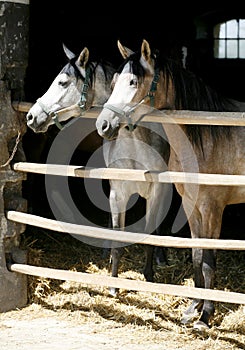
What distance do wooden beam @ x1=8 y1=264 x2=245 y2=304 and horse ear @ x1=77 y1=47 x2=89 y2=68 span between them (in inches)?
56.1

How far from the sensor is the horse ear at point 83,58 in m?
4.85

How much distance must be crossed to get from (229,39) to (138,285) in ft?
27.8

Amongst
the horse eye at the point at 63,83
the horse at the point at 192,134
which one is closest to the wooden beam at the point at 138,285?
the horse at the point at 192,134

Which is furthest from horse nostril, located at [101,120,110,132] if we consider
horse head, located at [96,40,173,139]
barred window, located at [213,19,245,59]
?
barred window, located at [213,19,245,59]

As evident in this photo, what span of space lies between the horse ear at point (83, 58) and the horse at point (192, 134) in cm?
38

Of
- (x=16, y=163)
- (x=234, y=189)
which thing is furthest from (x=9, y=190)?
(x=234, y=189)

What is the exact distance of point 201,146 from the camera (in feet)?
14.9

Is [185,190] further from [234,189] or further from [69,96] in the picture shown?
[69,96]

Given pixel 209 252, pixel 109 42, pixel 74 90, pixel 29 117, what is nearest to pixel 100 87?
pixel 74 90

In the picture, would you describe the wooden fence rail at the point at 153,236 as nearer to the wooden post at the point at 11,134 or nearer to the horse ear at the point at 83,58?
the wooden post at the point at 11,134

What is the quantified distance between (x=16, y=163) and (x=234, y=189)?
1.45 meters

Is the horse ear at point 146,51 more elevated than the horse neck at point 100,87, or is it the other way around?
the horse ear at point 146,51

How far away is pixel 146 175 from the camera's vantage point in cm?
421

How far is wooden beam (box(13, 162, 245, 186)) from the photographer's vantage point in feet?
13.2
